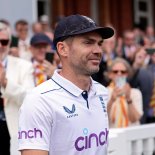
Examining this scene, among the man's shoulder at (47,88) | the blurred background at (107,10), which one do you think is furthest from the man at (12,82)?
the blurred background at (107,10)

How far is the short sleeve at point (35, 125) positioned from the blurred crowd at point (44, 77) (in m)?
1.68

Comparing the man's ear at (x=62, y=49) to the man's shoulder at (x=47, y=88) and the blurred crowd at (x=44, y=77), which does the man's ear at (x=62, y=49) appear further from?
the blurred crowd at (x=44, y=77)

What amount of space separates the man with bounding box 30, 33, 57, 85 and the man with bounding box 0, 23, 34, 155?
302 millimetres

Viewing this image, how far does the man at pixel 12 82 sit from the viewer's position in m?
4.57

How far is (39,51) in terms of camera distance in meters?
5.89

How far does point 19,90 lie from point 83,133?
6.64 feet

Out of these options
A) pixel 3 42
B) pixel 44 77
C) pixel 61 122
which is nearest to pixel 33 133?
pixel 61 122

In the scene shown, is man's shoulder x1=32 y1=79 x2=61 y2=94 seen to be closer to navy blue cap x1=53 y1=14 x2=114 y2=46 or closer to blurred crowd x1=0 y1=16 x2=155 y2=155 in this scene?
navy blue cap x1=53 y1=14 x2=114 y2=46

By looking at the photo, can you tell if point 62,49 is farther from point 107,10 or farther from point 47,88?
point 107,10

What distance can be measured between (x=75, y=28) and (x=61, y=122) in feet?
1.54

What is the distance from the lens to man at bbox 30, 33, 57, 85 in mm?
5402

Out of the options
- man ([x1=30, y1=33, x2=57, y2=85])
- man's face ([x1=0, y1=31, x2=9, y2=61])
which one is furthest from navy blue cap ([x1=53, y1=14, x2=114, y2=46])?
man ([x1=30, y1=33, x2=57, y2=85])

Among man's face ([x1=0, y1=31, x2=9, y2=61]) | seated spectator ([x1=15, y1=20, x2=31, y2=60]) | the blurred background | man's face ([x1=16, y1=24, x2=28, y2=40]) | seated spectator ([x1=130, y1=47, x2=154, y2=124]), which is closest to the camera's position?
man's face ([x1=0, y1=31, x2=9, y2=61])

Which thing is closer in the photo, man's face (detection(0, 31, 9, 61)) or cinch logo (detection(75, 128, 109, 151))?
cinch logo (detection(75, 128, 109, 151))
